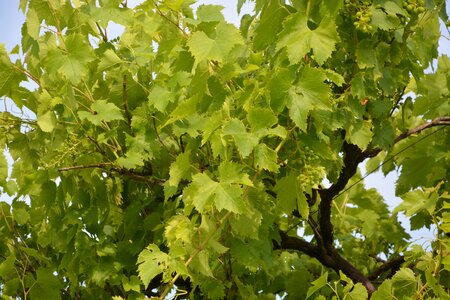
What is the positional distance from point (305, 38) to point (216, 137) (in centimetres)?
53

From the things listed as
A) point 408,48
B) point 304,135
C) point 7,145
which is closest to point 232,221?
point 304,135

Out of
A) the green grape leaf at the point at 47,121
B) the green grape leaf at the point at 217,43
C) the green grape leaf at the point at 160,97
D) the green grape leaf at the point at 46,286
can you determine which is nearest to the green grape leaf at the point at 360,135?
the green grape leaf at the point at 160,97

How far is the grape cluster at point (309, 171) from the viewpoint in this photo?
3107 millimetres

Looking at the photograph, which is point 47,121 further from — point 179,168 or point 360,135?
point 360,135

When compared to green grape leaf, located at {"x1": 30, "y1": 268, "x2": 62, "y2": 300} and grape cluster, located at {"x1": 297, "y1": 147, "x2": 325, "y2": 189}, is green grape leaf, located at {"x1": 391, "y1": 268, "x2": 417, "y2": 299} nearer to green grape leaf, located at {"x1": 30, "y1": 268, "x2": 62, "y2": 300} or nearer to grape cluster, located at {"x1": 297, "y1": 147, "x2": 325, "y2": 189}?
grape cluster, located at {"x1": 297, "y1": 147, "x2": 325, "y2": 189}

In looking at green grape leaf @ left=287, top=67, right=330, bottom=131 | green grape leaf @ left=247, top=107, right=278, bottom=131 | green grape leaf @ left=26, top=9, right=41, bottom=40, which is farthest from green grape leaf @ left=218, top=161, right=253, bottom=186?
green grape leaf @ left=26, top=9, right=41, bottom=40

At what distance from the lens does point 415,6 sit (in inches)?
143

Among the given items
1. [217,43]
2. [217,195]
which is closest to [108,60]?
[217,43]

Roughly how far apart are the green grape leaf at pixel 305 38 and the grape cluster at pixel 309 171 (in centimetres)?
52

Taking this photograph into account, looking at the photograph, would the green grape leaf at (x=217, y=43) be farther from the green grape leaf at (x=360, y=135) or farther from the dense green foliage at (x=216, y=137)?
the green grape leaf at (x=360, y=135)

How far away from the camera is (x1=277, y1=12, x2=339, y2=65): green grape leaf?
9.22ft

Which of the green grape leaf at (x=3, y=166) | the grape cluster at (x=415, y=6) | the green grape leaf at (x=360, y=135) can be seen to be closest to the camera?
the grape cluster at (x=415, y=6)

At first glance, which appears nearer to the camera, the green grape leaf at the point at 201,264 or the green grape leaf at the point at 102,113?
the green grape leaf at the point at 201,264

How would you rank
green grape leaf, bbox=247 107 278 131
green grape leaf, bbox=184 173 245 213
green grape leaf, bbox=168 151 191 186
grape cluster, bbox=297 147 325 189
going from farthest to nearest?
green grape leaf, bbox=168 151 191 186
grape cluster, bbox=297 147 325 189
green grape leaf, bbox=247 107 278 131
green grape leaf, bbox=184 173 245 213
